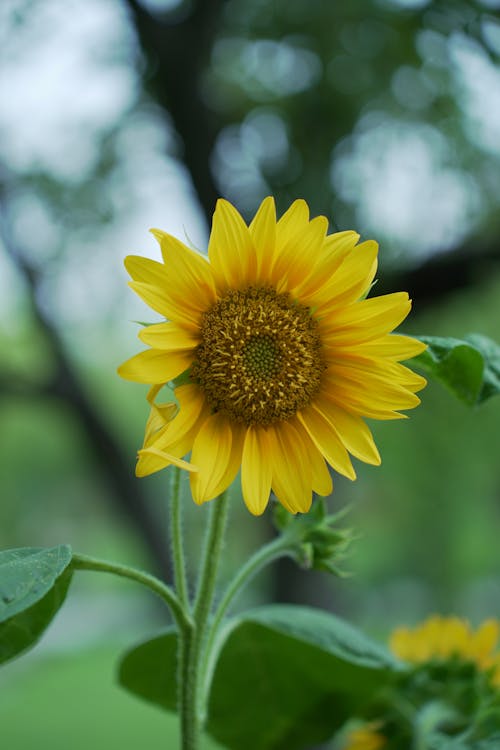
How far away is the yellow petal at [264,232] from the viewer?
59 cm

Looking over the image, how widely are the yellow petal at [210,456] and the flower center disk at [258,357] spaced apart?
0.01m

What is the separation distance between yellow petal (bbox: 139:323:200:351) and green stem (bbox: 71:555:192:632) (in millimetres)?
167

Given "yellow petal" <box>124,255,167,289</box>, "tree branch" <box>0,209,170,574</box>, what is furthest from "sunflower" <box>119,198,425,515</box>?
"tree branch" <box>0,209,170,574</box>

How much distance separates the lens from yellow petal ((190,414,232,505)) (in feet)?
1.89

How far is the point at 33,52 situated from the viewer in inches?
122

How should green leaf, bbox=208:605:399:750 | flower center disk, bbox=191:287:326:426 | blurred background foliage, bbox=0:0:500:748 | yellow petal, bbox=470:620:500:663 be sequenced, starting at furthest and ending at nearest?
1. blurred background foliage, bbox=0:0:500:748
2. yellow petal, bbox=470:620:500:663
3. green leaf, bbox=208:605:399:750
4. flower center disk, bbox=191:287:326:426

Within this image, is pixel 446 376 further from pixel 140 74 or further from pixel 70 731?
pixel 70 731

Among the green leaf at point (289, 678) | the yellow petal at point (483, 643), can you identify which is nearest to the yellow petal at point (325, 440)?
the green leaf at point (289, 678)

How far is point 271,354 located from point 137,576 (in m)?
0.20

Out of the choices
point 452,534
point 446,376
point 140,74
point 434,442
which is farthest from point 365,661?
point 452,534

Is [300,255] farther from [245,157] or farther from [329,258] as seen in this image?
[245,157]

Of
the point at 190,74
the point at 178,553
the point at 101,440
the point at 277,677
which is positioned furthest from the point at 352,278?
the point at 101,440

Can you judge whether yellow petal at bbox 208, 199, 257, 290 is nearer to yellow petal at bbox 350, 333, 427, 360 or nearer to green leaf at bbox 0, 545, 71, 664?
yellow petal at bbox 350, 333, 427, 360

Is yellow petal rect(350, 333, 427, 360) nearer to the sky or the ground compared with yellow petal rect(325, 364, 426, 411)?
nearer to the sky
